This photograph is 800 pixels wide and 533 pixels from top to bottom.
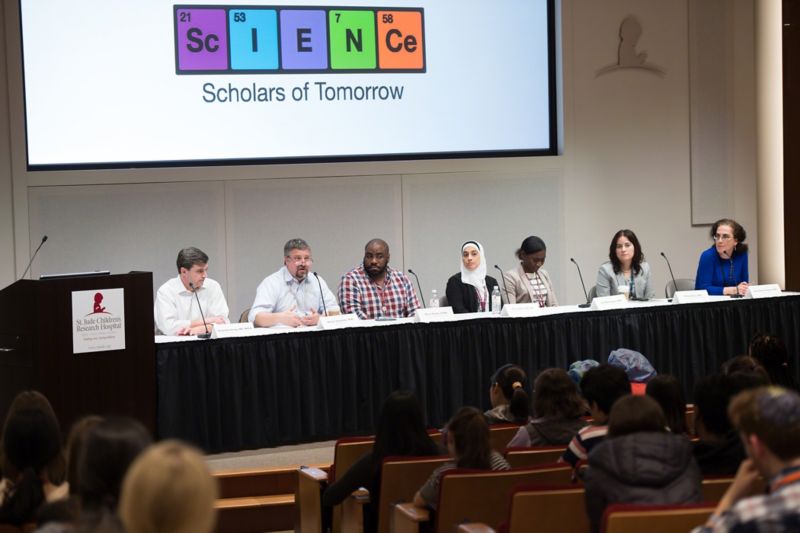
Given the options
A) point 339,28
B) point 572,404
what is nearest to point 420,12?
point 339,28

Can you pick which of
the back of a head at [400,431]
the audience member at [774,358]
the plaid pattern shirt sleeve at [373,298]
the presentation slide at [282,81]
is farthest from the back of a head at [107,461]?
the presentation slide at [282,81]

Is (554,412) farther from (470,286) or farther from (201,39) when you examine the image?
(201,39)

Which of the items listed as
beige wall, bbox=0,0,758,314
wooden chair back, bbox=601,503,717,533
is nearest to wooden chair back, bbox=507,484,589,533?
wooden chair back, bbox=601,503,717,533

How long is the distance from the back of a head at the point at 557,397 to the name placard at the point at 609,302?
2.81m

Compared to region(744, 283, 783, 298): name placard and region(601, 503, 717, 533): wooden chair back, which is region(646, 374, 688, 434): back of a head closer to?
region(601, 503, 717, 533): wooden chair back

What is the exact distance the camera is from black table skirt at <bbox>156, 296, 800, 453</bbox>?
20.3 feet

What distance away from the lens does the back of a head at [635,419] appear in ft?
10.5

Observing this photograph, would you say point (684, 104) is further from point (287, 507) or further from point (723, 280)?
point (287, 507)

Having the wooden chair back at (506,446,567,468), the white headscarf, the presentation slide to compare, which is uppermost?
the presentation slide

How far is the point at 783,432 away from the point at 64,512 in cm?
150

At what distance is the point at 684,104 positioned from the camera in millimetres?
9867

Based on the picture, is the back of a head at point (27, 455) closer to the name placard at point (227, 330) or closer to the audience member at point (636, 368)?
the name placard at point (227, 330)

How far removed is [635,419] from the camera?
321cm

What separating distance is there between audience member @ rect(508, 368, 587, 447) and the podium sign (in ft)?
7.65
